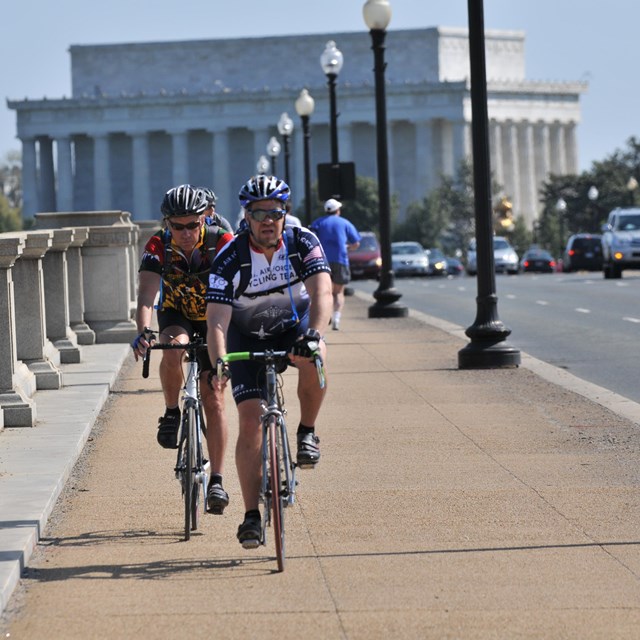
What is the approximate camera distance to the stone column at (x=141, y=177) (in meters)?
158

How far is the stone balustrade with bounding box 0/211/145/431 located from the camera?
1319cm

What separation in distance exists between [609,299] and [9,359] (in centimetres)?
2545

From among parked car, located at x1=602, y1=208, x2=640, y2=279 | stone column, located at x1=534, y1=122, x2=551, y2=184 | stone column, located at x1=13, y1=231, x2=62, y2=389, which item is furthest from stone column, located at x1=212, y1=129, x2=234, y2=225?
stone column, located at x1=13, y1=231, x2=62, y2=389

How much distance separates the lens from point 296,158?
154m

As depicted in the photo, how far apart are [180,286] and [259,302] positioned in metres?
1.58

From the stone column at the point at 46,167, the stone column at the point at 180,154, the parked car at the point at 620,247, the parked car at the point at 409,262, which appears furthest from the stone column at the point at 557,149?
the parked car at the point at 620,247

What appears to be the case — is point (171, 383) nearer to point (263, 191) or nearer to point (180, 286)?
point (180, 286)

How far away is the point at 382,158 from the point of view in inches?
1297

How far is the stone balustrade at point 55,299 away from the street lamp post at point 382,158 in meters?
4.65

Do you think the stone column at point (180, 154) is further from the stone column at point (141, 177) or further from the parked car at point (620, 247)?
the parked car at point (620, 247)

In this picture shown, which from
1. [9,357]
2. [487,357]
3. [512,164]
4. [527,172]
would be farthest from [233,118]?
[9,357]

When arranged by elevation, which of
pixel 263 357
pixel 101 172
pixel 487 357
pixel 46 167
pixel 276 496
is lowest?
pixel 487 357

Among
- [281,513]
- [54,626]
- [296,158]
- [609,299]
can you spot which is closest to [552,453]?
[281,513]

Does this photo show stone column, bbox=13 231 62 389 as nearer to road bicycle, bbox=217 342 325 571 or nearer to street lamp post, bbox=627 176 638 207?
road bicycle, bbox=217 342 325 571
